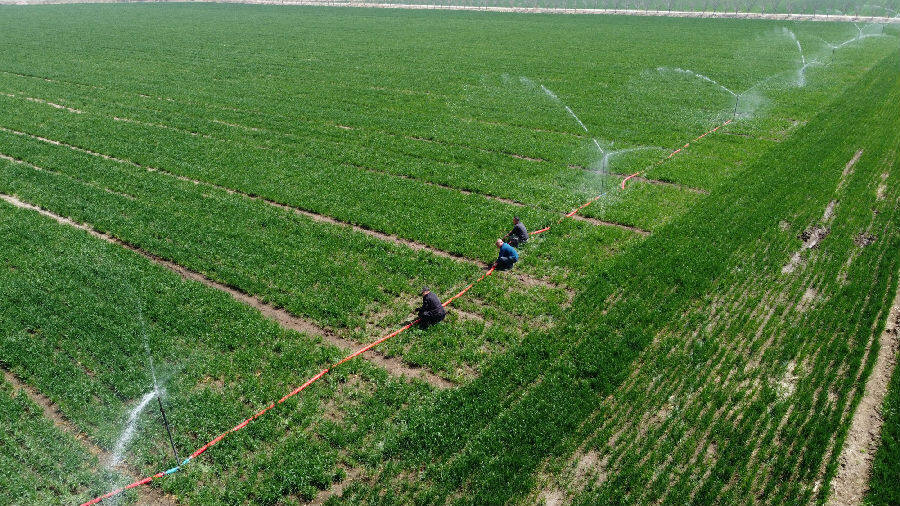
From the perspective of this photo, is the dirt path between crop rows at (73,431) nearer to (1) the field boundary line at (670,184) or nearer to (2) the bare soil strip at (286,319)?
(2) the bare soil strip at (286,319)

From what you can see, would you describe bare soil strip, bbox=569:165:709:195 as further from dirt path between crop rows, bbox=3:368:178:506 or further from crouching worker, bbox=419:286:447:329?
dirt path between crop rows, bbox=3:368:178:506

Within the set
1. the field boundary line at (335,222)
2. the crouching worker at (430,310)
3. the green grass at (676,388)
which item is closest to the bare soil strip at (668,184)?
the green grass at (676,388)

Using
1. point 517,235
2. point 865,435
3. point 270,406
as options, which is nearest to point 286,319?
point 270,406

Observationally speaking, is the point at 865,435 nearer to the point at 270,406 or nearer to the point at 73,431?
the point at 270,406

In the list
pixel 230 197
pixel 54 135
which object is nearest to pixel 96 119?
pixel 54 135

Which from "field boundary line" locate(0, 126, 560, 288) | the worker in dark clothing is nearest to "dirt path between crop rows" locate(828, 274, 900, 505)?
"field boundary line" locate(0, 126, 560, 288)

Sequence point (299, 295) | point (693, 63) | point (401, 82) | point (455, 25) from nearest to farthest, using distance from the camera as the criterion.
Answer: point (299, 295) < point (401, 82) < point (693, 63) < point (455, 25)

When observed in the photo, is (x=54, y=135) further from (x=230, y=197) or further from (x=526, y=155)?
(x=526, y=155)
